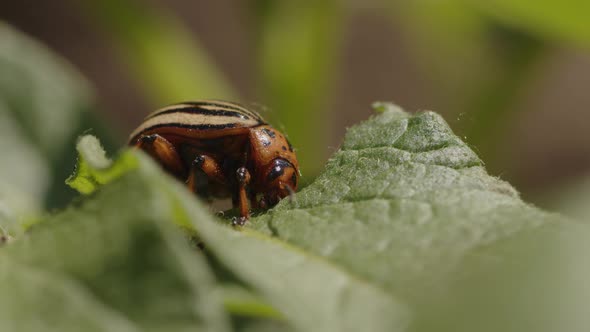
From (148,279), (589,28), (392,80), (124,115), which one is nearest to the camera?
(148,279)

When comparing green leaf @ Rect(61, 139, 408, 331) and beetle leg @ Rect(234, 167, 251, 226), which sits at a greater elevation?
beetle leg @ Rect(234, 167, 251, 226)

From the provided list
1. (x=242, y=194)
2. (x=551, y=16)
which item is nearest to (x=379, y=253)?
(x=242, y=194)

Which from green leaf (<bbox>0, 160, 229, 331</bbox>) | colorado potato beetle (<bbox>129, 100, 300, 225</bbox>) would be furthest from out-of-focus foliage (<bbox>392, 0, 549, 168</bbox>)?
green leaf (<bbox>0, 160, 229, 331</bbox>)

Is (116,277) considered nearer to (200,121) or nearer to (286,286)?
(286,286)

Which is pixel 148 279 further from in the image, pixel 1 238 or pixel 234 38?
pixel 234 38

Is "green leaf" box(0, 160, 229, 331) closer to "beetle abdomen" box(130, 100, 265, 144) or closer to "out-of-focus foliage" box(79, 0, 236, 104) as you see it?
"beetle abdomen" box(130, 100, 265, 144)

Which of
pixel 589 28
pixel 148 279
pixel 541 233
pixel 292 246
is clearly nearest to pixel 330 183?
pixel 292 246

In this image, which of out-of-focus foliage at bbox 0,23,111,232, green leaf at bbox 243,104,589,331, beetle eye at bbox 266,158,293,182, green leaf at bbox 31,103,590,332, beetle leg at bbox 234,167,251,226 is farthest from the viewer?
out-of-focus foliage at bbox 0,23,111,232

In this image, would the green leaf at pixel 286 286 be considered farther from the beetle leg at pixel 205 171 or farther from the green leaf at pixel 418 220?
the beetle leg at pixel 205 171
